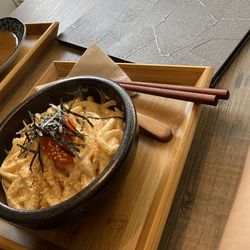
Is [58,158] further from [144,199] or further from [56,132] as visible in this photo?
[144,199]

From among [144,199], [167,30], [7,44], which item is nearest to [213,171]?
[144,199]

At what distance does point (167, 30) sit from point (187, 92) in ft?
1.44

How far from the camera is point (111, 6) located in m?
1.57

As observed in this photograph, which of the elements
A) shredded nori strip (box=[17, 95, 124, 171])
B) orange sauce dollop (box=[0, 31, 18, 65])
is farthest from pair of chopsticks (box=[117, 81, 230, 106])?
orange sauce dollop (box=[0, 31, 18, 65])

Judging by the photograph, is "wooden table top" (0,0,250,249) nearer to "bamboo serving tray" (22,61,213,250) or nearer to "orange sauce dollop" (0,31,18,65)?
"bamboo serving tray" (22,61,213,250)

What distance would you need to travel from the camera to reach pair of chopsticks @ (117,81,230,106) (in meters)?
0.92

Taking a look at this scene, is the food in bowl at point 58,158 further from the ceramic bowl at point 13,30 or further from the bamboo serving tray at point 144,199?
the ceramic bowl at point 13,30

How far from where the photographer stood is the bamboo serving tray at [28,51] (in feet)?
4.50

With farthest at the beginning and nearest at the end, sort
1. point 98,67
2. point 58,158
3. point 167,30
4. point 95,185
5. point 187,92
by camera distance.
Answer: point 167,30, point 98,67, point 187,92, point 58,158, point 95,185

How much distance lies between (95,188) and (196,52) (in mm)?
651

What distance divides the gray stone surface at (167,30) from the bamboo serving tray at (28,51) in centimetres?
7

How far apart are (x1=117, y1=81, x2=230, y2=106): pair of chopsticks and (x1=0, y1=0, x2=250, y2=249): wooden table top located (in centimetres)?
9

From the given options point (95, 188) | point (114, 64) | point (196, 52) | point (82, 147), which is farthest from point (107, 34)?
point (95, 188)

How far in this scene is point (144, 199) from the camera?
865mm
